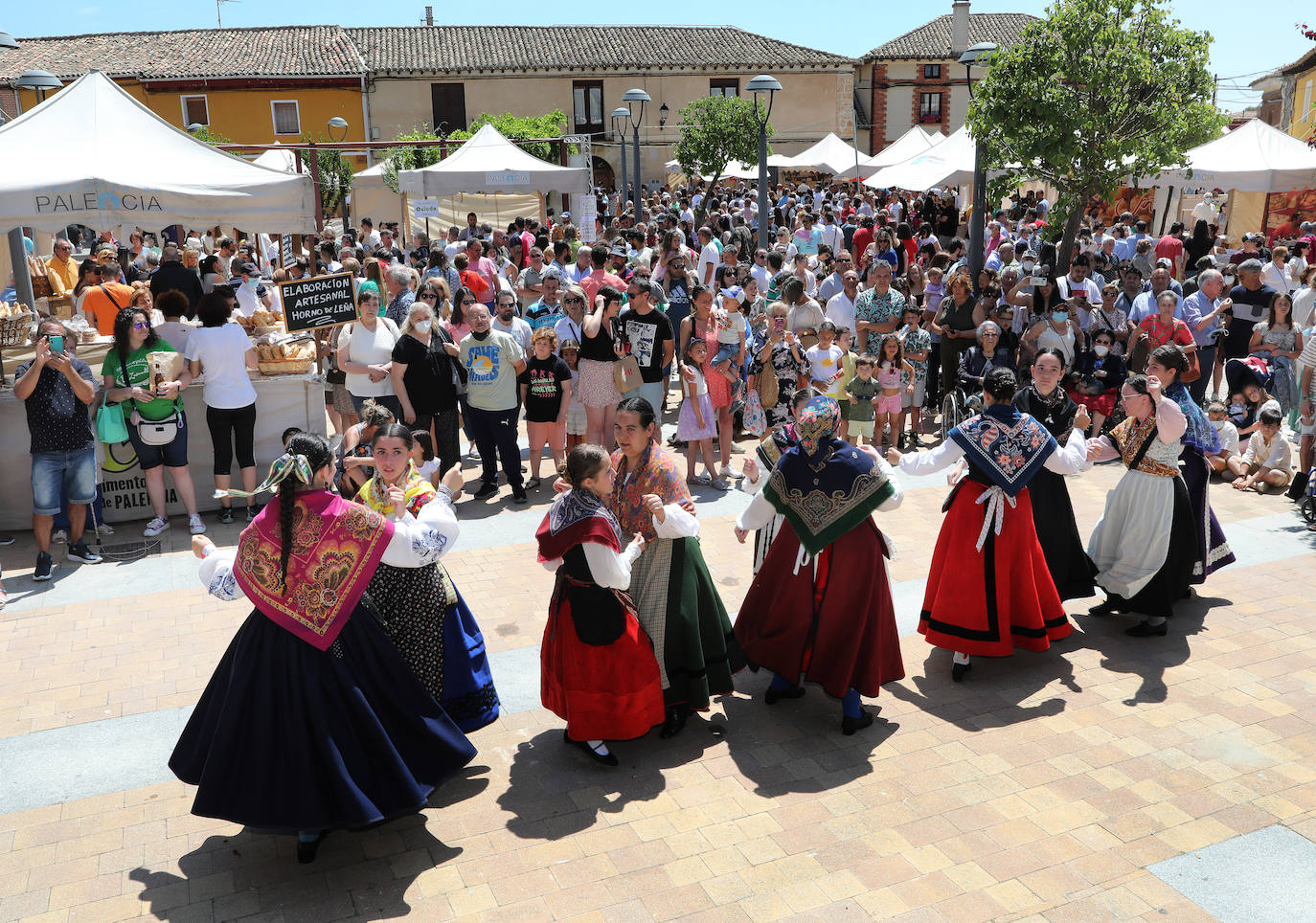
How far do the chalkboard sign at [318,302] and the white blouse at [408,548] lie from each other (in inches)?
188

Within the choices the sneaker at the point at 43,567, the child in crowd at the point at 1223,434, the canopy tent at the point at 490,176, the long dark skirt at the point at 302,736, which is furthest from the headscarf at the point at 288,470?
the canopy tent at the point at 490,176

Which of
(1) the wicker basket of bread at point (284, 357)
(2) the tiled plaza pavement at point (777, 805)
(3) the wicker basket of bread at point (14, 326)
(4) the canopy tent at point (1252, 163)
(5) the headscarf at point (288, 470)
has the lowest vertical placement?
(2) the tiled plaza pavement at point (777, 805)

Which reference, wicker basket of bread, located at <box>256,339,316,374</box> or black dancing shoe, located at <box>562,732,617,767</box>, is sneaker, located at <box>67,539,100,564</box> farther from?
black dancing shoe, located at <box>562,732,617,767</box>

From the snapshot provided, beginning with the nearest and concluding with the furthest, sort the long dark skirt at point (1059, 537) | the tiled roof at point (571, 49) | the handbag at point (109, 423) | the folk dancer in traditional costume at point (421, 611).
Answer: the folk dancer in traditional costume at point (421, 611)
the long dark skirt at point (1059, 537)
the handbag at point (109, 423)
the tiled roof at point (571, 49)

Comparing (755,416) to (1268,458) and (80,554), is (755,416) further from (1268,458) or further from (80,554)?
(80,554)

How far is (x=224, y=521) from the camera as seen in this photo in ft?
27.5

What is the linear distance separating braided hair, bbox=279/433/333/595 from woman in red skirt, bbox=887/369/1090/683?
2.88 meters

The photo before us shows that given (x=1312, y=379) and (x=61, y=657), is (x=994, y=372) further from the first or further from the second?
(x=61, y=657)

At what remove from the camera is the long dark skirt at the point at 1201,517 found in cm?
633

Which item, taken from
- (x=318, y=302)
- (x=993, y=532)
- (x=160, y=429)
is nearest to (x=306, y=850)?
(x=993, y=532)

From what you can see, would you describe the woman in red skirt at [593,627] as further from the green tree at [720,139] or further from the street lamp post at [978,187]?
the green tree at [720,139]

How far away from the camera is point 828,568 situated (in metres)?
5.11

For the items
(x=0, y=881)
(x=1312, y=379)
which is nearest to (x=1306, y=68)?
(x=1312, y=379)

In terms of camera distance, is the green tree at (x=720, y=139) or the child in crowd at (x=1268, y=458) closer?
the child in crowd at (x=1268, y=458)
